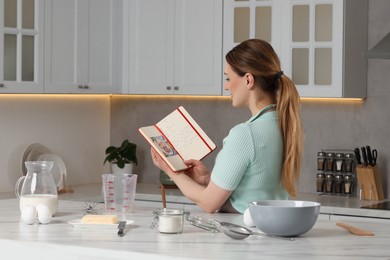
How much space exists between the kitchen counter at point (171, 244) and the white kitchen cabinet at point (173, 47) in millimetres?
2520

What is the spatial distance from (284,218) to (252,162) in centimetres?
45

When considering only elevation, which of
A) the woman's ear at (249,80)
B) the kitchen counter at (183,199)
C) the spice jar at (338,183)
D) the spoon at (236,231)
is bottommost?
the kitchen counter at (183,199)

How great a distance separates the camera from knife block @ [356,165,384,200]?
5016 mm

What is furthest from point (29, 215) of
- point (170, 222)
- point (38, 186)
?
point (170, 222)

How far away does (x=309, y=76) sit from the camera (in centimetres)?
506

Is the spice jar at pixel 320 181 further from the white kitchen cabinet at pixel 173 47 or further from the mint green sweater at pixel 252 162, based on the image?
the mint green sweater at pixel 252 162

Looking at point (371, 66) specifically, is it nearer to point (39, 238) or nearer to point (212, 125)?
point (212, 125)

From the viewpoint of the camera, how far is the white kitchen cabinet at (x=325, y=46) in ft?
16.3

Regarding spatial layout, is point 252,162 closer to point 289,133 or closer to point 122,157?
point 289,133

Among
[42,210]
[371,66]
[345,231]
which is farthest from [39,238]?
[371,66]

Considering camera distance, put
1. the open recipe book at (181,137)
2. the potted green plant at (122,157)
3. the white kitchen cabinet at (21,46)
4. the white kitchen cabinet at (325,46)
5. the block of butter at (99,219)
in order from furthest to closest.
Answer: the potted green plant at (122,157)
the white kitchen cabinet at (325,46)
the white kitchen cabinet at (21,46)
the open recipe book at (181,137)
the block of butter at (99,219)

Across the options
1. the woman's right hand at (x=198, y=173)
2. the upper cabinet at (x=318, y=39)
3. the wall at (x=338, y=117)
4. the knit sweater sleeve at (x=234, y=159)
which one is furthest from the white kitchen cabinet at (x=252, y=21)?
the knit sweater sleeve at (x=234, y=159)

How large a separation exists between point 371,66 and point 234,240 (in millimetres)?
2854

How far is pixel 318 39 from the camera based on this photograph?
5.04 m
